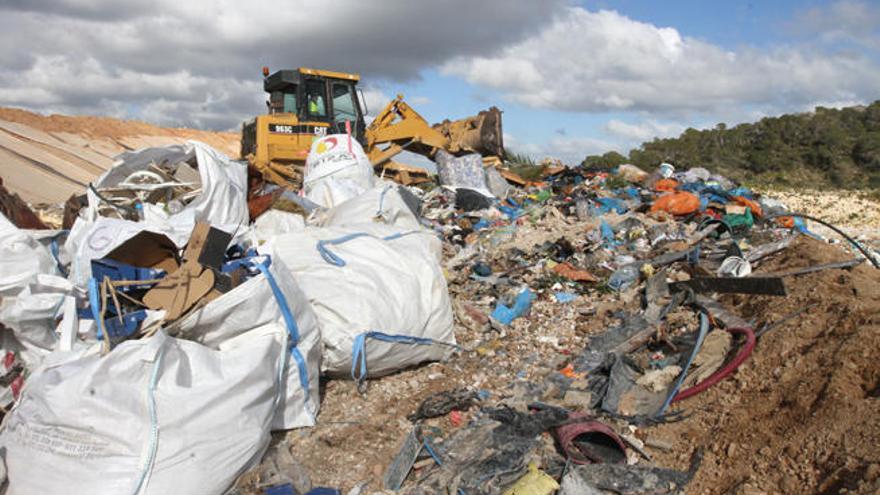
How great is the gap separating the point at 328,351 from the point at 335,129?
19.5ft

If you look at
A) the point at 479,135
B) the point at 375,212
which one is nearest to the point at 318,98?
the point at 479,135

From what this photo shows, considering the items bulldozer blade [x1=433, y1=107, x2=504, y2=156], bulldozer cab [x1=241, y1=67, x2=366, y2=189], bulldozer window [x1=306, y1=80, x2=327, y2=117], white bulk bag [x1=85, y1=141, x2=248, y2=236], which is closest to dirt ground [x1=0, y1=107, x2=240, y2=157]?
bulldozer cab [x1=241, y1=67, x2=366, y2=189]

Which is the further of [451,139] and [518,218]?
[451,139]

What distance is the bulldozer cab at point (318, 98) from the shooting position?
8117 millimetres

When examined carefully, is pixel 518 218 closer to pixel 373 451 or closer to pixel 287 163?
pixel 287 163

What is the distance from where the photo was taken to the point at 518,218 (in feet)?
Result: 21.9


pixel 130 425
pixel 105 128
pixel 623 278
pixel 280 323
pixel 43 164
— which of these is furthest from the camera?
pixel 105 128

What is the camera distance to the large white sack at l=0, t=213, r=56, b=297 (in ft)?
8.42

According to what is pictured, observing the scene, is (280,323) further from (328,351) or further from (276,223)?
(276,223)

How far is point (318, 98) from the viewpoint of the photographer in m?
8.30

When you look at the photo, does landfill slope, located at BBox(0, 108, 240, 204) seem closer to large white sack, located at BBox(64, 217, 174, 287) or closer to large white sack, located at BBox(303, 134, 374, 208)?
large white sack, located at BBox(303, 134, 374, 208)

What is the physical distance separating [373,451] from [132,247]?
1.35 m

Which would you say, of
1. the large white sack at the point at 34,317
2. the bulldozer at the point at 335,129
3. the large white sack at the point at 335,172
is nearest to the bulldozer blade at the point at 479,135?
the bulldozer at the point at 335,129

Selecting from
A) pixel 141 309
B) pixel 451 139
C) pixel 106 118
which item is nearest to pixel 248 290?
pixel 141 309
